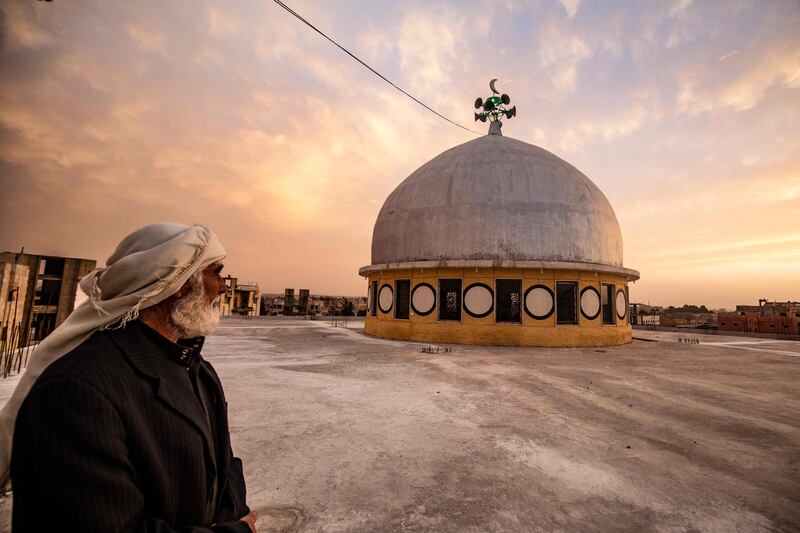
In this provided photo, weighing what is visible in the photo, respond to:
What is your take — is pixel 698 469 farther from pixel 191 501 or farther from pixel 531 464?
pixel 191 501

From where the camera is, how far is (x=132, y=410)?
156 centimetres

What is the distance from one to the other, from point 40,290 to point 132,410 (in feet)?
54.0

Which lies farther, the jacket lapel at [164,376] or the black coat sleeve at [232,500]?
the black coat sleeve at [232,500]

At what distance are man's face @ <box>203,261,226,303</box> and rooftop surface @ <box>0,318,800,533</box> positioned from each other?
87.3 inches

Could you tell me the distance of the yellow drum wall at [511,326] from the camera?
55.2ft

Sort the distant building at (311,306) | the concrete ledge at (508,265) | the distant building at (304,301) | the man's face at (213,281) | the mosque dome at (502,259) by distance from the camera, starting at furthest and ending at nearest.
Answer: the distant building at (311,306)
the distant building at (304,301)
the mosque dome at (502,259)
the concrete ledge at (508,265)
the man's face at (213,281)

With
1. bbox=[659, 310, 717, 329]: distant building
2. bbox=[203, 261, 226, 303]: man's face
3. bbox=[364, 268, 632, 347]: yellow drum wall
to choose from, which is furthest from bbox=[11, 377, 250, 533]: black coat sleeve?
bbox=[659, 310, 717, 329]: distant building

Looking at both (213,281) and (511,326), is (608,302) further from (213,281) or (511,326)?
(213,281)

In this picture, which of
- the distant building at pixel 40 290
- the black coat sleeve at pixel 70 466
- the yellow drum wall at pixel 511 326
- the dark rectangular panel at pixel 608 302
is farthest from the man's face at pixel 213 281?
the dark rectangular panel at pixel 608 302

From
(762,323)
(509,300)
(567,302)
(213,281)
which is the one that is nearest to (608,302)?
(567,302)

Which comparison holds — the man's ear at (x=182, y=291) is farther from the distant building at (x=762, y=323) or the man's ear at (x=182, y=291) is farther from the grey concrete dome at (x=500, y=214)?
the distant building at (x=762, y=323)

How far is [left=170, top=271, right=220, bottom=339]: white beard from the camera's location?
6.76 feet

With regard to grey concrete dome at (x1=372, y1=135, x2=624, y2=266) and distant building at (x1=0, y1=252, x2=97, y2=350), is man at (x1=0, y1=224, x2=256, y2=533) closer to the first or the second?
distant building at (x1=0, y1=252, x2=97, y2=350)

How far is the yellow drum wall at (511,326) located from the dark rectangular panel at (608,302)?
0.32m
